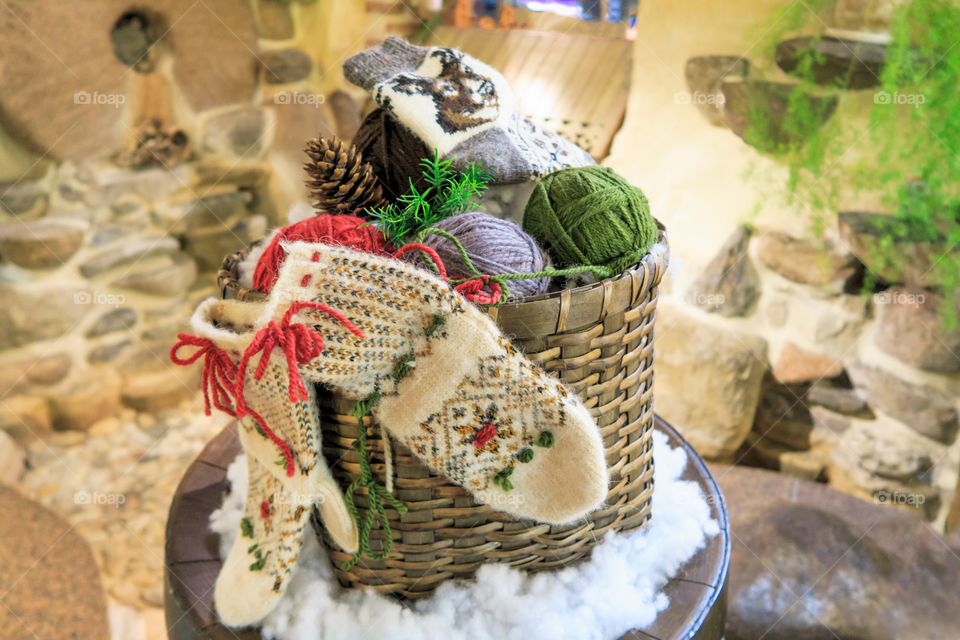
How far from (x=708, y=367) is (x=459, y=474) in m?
0.93

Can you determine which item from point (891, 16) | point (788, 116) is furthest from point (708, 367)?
point (891, 16)

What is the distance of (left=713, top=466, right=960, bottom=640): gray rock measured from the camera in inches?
41.1

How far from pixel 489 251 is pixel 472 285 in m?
0.05

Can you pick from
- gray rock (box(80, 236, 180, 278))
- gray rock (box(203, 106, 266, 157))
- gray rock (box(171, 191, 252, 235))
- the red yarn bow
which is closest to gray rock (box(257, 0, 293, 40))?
gray rock (box(203, 106, 266, 157))

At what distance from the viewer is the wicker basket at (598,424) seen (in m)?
0.58

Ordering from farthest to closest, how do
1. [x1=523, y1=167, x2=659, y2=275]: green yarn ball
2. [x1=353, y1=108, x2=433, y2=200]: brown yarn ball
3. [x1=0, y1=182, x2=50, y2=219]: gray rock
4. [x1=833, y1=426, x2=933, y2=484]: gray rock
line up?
[x1=0, y1=182, x2=50, y2=219]: gray rock
[x1=833, y1=426, x2=933, y2=484]: gray rock
[x1=353, y1=108, x2=433, y2=200]: brown yarn ball
[x1=523, y1=167, x2=659, y2=275]: green yarn ball

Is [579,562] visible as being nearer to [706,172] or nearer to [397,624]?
[397,624]

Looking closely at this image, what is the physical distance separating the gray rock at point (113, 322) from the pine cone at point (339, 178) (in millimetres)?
1084

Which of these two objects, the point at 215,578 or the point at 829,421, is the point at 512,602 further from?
the point at 829,421

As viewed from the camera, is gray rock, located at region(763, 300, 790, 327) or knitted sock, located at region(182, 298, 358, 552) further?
gray rock, located at region(763, 300, 790, 327)

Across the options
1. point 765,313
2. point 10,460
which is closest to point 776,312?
point 765,313

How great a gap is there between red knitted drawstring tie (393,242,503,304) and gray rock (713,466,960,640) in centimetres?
77

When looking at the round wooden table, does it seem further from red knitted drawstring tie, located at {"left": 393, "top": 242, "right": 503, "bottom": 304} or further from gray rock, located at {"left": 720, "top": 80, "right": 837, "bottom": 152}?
gray rock, located at {"left": 720, "top": 80, "right": 837, "bottom": 152}

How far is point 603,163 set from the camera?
1.45m
